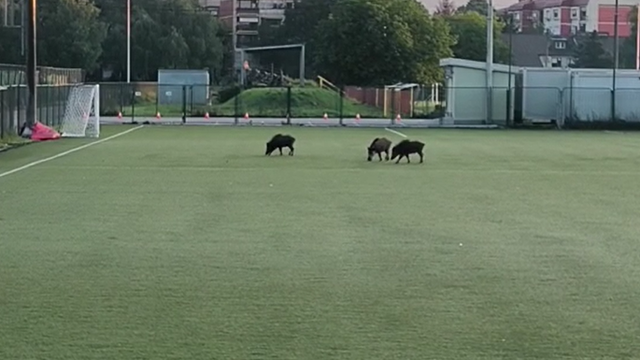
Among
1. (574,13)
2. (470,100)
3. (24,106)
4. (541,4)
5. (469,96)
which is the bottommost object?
(24,106)

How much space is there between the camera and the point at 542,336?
26.0ft

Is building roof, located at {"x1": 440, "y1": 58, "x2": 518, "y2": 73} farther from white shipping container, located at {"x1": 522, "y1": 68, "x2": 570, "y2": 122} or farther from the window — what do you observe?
the window

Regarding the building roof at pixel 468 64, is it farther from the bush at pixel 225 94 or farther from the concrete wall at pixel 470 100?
the bush at pixel 225 94

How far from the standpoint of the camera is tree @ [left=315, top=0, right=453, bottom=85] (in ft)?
260

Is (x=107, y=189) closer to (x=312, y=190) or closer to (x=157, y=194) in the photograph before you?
(x=157, y=194)

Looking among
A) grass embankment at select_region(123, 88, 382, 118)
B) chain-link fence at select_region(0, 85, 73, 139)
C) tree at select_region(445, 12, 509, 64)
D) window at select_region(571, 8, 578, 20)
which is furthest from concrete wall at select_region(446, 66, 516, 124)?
window at select_region(571, 8, 578, 20)

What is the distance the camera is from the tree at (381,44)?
7938 centimetres

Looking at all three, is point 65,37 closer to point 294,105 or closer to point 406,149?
point 294,105

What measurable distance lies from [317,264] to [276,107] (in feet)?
159

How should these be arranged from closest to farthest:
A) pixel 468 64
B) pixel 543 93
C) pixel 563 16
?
pixel 543 93
pixel 468 64
pixel 563 16

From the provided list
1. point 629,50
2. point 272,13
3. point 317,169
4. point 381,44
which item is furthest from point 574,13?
point 317,169

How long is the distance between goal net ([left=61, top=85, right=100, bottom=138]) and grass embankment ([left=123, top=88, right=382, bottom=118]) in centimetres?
1510

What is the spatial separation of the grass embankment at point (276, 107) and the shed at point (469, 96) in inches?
263

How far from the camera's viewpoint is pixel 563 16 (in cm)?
14288
